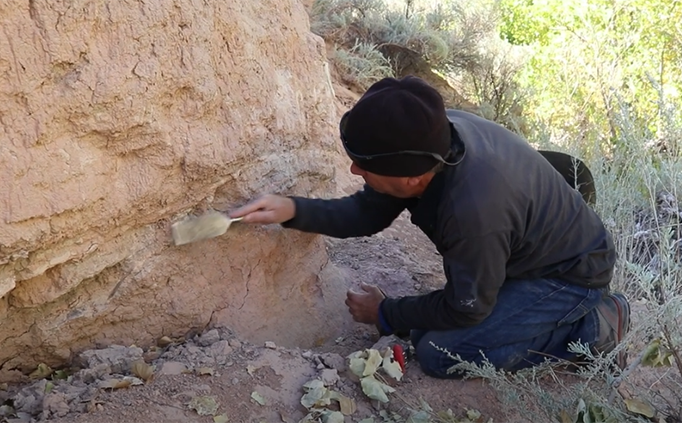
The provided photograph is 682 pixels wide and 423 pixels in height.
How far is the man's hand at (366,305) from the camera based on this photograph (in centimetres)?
293

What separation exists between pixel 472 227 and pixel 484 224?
0.04m

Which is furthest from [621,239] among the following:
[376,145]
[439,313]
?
[376,145]

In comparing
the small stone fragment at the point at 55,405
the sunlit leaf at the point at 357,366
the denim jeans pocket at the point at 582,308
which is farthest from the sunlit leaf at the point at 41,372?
the denim jeans pocket at the point at 582,308

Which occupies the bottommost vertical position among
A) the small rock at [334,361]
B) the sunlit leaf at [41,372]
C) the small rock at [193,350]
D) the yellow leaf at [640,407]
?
the small rock at [334,361]

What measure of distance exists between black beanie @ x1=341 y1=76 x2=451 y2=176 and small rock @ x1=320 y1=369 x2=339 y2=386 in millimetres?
719

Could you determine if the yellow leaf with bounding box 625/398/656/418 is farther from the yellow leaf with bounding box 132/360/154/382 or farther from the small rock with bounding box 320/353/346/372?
the yellow leaf with bounding box 132/360/154/382

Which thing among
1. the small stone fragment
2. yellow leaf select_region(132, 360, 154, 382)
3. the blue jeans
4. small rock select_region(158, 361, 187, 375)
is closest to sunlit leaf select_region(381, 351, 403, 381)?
the blue jeans

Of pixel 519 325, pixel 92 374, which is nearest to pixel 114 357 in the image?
pixel 92 374

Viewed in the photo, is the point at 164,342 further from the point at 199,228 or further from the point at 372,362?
the point at 372,362

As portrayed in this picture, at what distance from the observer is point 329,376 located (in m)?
2.52

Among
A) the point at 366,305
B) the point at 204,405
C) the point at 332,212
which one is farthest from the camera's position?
the point at 366,305

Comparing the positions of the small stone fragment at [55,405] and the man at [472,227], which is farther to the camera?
the man at [472,227]

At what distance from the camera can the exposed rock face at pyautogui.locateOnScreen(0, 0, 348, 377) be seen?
6.36ft

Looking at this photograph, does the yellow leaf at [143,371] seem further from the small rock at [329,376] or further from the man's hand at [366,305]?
the man's hand at [366,305]
